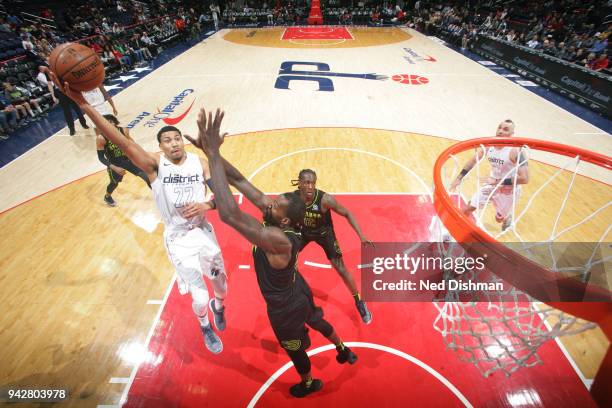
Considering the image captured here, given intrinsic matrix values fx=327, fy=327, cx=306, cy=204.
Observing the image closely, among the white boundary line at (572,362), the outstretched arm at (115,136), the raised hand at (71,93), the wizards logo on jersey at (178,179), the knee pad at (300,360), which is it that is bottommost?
the white boundary line at (572,362)

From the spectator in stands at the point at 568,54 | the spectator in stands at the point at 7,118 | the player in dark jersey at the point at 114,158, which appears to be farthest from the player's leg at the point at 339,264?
the spectator in stands at the point at 568,54

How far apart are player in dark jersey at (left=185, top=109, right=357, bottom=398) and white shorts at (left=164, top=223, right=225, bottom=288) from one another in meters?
0.88

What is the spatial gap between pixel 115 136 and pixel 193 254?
1267 millimetres

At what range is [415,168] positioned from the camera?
22.1 feet

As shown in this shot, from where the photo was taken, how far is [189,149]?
741 centimetres

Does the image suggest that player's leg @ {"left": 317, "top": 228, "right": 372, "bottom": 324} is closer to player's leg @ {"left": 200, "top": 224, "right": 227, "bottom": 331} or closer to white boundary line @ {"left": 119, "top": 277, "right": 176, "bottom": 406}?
player's leg @ {"left": 200, "top": 224, "right": 227, "bottom": 331}

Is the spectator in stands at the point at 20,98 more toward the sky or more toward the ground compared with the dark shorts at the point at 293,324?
more toward the ground

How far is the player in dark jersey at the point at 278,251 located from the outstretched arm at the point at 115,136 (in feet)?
3.14

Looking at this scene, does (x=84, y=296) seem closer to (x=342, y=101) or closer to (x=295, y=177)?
(x=295, y=177)

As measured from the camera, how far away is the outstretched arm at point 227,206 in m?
1.92

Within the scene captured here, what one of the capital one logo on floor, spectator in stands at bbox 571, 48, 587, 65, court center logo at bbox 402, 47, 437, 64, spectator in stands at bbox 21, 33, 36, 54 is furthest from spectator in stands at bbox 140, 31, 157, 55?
spectator in stands at bbox 571, 48, 587, 65

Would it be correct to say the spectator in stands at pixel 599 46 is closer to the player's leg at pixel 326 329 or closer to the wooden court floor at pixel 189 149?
the wooden court floor at pixel 189 149

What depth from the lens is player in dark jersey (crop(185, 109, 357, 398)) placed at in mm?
1975

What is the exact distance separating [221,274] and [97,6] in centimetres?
2587
